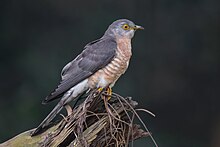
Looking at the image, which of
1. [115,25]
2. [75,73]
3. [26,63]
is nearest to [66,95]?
[75,73]

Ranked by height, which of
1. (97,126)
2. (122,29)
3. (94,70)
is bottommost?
(97,126)

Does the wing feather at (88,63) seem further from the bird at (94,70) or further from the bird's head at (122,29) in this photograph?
the bird's head at (122,29)

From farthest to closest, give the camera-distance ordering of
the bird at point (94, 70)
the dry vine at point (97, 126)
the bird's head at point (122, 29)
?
the bird's head at point (122, 29)
the bird at point (94, 70)
the dry vine at point (97, 126)

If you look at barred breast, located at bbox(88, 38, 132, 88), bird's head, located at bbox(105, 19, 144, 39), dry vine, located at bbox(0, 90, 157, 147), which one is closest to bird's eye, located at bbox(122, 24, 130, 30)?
bird's head, located at bbox(105, 19, 144, 39)

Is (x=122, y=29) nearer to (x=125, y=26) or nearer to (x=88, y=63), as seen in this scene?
(x=125, y=26)

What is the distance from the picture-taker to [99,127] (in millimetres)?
3926

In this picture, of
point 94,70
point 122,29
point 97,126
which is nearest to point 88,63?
point 94,70

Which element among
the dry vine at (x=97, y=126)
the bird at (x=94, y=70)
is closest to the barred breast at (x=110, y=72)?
the bird at (x=94, y=70)

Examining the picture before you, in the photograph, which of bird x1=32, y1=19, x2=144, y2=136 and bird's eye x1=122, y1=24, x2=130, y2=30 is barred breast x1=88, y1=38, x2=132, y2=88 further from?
bird's eye x1=122, y1=24, x2=130, y2=30

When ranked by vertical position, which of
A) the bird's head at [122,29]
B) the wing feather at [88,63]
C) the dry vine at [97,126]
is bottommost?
the dry vine at [97,126]

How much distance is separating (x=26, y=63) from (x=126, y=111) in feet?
19.7

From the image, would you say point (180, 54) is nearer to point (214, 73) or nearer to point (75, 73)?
point (214, 73)

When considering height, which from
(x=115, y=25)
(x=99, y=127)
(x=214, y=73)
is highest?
(x=115, y=25)

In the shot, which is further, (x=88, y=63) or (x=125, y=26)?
(x=125, y=26)
